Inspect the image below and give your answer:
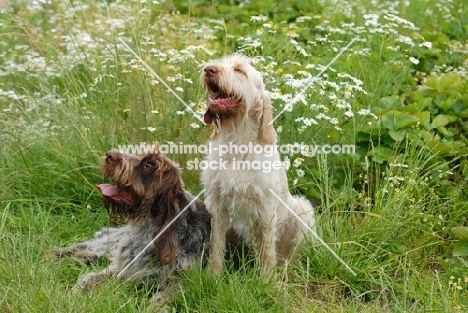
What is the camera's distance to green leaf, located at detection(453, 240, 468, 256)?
205 inches

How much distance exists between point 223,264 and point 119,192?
0.90 m

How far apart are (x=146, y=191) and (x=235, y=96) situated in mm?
893

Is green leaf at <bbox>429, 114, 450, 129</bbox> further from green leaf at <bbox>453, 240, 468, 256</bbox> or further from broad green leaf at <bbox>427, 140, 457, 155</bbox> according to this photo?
green leaf at <bbox>453, 240, 468, 256</bbox>

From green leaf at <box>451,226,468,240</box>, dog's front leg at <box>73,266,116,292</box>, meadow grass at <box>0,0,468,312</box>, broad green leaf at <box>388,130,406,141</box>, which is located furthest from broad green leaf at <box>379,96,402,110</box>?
dog's front leg at <box>73,266,116,292</box>

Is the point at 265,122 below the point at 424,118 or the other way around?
the other way around

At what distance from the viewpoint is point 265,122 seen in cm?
484

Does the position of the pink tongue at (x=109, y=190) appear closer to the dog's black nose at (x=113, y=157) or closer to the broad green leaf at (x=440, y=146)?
the dog's black nose at (x=113, y=157)

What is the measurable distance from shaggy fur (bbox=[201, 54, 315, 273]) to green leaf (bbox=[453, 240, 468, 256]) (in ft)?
4.32

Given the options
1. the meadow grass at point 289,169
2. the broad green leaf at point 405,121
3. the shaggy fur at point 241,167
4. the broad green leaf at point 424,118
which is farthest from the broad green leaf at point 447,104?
the shaggy fur at point 241,167

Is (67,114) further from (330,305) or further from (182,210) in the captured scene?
(330,305)

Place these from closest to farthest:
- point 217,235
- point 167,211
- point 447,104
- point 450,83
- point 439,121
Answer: point 167,211
point 217,235
point 439,121
point 447,104
point 450,83

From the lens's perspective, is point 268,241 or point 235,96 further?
point 268,241

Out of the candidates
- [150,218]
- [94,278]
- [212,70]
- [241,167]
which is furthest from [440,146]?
A: [94,278]

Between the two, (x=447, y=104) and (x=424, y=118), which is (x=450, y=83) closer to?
(x=447, y=104)
